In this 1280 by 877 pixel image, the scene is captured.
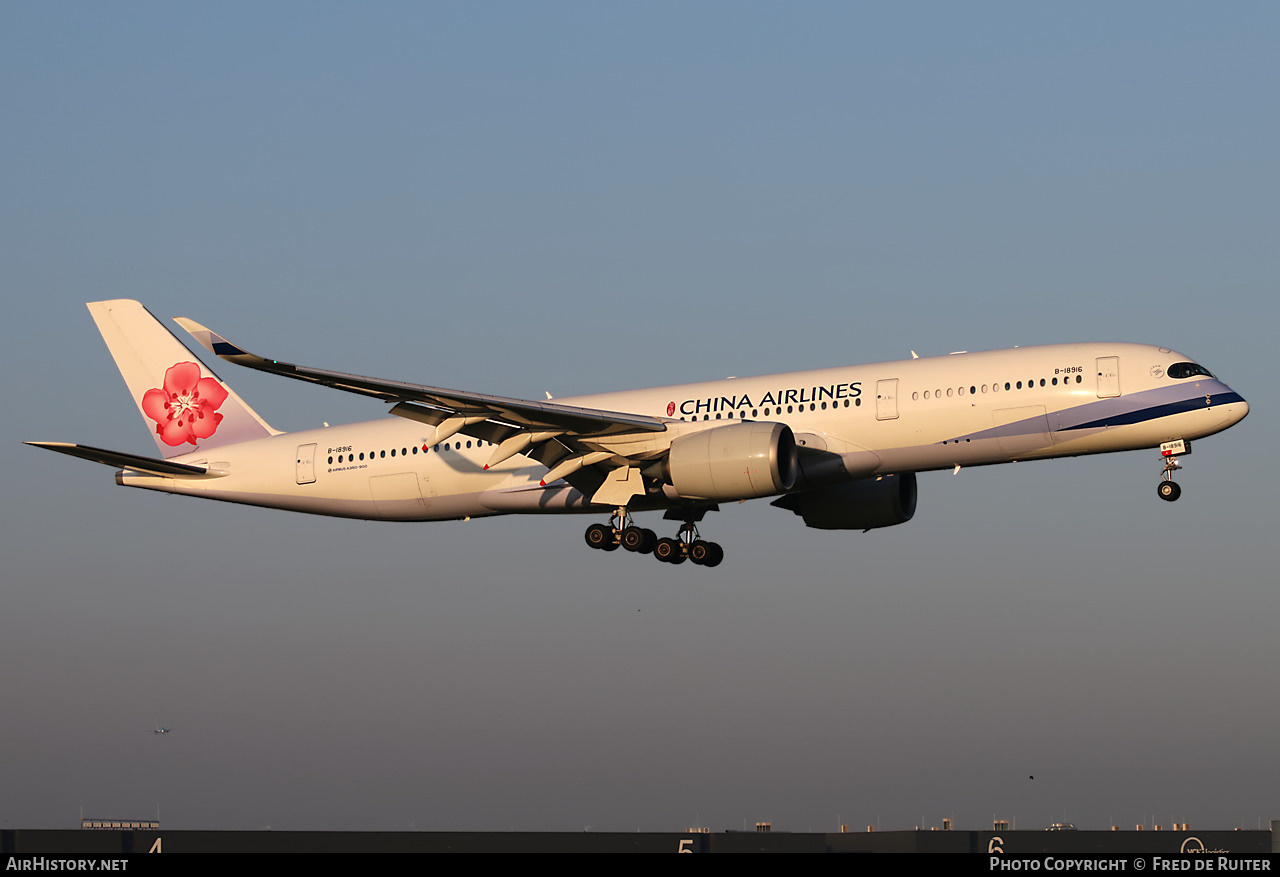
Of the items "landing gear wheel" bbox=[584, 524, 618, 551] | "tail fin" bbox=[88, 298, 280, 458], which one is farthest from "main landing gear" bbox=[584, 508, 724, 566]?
"tail fin" bbox=[88, 298, 280, 458]

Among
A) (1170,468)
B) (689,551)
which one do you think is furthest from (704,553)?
(1170,468)

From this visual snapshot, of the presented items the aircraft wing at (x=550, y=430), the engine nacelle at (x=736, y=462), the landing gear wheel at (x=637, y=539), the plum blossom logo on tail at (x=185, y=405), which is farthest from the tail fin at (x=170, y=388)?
the engine nacelle at (x=736, y=462)

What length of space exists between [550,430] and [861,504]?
10997mm

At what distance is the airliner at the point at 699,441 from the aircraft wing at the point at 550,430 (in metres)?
0.07

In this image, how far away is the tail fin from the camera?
56594 millimetres

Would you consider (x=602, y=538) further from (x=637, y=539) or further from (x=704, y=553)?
(x=704, y=553)

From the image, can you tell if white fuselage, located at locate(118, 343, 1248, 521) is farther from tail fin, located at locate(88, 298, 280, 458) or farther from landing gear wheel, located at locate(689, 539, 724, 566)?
tail fin, located at locate(88, 298, 280, 458)

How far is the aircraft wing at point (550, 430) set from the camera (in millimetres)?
44938

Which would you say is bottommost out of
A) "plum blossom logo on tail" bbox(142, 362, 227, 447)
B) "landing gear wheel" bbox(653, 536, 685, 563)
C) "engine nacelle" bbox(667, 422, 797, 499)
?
"landing gear wheel" bbox(653, 536, 685, 563)

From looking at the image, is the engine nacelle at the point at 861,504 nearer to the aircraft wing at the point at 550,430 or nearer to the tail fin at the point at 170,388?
the aircraft wing at the point at 550,430

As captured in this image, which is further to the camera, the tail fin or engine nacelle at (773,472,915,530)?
the tail fin
